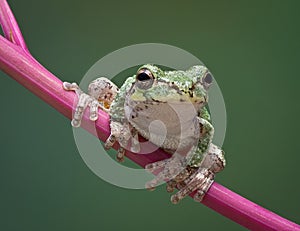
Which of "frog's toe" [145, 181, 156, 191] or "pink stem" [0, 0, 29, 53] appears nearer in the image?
"pink stem" [0, 0, 29, 53]

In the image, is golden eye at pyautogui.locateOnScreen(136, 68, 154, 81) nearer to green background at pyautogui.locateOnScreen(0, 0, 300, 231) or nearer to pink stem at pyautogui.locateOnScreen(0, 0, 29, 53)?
pink stem at pyautogui.locateOnScreen(0, 0, 29, 53)

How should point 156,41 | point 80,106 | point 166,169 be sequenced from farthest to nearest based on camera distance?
point 156,41 < point 166,169 < point 80,106

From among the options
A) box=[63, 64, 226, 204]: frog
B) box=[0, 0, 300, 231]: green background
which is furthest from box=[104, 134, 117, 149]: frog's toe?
box=[0, 0, 300, 231]: green background

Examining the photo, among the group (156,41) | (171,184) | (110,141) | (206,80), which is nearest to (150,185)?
(171,184)

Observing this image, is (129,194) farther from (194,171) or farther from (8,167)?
(194,171)

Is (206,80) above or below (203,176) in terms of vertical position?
above

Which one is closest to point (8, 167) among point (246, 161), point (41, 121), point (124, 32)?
point (41, 121)

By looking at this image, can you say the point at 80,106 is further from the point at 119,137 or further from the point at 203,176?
the point at 203,176
